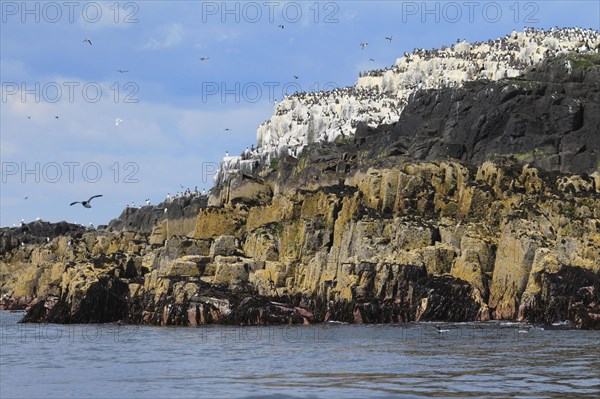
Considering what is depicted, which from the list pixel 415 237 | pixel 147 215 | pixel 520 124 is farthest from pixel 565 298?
pixel 147 215

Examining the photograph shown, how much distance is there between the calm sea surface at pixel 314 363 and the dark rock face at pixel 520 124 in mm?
39852

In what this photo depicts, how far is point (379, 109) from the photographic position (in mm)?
190875

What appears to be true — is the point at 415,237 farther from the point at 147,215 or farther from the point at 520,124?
the point at 147,215

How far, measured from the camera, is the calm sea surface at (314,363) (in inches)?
1316

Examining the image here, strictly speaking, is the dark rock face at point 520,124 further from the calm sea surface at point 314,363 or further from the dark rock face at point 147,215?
the calm sea surface at point 314,363

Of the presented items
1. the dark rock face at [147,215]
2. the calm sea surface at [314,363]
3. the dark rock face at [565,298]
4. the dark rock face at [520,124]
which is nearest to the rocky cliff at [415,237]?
the dark rock face at [565,298]

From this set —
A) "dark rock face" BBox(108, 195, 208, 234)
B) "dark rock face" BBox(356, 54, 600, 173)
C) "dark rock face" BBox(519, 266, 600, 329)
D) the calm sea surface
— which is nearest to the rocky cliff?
"dark rock face" BBox(519, 266, 600, 329)

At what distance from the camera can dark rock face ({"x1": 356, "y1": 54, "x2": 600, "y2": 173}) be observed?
99.0 m

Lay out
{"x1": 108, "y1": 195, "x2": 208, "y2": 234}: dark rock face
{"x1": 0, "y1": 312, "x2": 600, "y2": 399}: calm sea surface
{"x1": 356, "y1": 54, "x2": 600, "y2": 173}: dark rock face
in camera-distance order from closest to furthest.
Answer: {"x1": 0, "y1": 312, "x2": 600, "y2": 399}: calm sea surface < {"x1": 356, "y1": 54, "x2": 600, "y2": 173}: dark rock face < {"x1": 108, "y1": 195, "x2": 208, "y2": 234}: dark rock face

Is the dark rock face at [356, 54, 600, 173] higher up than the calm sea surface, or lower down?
higher up

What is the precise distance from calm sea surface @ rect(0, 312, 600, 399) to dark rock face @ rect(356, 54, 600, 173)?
3985cm

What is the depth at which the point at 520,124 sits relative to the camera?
104000mm

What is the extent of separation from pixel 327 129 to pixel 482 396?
158 meters

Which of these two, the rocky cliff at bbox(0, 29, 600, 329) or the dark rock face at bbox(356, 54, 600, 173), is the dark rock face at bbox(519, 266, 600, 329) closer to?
the rocky cliff at bbox(0, 29, 600, 329)
